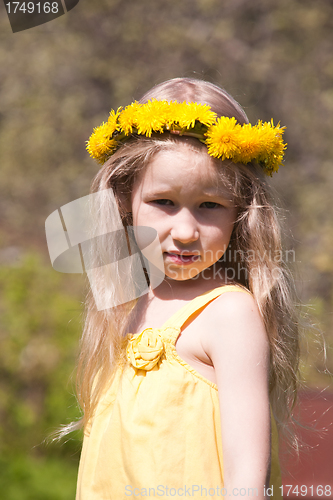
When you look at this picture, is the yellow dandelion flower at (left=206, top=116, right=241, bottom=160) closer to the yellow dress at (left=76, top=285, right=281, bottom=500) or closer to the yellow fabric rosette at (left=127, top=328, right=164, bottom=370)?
the yellow dress at (left=76, top=285, right=281, bottom=500)

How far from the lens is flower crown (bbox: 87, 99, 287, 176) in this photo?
3.63ft

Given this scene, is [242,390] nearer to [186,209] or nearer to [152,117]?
[186,209]

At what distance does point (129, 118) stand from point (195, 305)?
1.73ft

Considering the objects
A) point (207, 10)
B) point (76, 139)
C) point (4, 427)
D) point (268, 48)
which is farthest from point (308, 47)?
point (4, 427)

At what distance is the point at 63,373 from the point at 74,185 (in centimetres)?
266

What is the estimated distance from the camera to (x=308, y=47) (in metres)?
5.09

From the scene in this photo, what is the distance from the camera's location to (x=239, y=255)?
1301mm

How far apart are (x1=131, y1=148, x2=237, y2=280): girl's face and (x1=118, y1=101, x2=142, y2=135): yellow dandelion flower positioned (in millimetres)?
126

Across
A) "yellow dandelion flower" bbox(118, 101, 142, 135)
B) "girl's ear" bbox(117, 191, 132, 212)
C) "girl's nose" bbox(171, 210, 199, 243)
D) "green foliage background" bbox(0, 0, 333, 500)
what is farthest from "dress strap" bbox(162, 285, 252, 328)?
"green foliage background" bbox(0, 0, 333, 500)

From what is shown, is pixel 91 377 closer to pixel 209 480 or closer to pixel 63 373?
pixel 209 480

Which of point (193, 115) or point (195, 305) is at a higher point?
point (193, 115)

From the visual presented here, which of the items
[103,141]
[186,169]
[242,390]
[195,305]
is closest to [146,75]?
[103,141]

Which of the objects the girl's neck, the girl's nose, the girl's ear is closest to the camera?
the girl's nose

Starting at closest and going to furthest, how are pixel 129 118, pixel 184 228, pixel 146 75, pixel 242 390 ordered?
pixel 242 390
pixel 184 228
pixel 129 118
pixel 146 75
